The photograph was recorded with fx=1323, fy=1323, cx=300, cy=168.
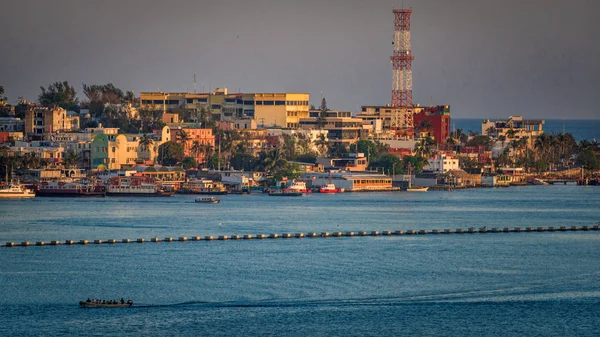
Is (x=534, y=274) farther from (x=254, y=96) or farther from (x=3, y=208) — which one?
(x=254, y=96)

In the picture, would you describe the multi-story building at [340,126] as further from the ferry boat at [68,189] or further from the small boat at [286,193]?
the ferry boat at [68,189]

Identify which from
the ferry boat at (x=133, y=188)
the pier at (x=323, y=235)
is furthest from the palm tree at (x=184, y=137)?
the pier at (x=323, y=235)

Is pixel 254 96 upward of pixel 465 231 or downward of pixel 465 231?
upward

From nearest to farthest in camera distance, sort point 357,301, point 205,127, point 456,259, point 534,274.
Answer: point 357,301, point 534,274, point 456,259, point 205,127

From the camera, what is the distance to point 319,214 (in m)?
75.2

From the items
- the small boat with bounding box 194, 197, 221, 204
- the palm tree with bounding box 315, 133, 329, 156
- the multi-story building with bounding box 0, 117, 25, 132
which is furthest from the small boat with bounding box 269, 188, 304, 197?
the multi-story building with bounding box 0, 117, 25, 132

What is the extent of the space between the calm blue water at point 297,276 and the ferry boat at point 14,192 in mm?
9611

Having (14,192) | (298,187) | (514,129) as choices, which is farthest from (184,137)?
(514,129)

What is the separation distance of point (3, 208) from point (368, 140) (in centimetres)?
4312

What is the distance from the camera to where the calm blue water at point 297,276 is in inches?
1657

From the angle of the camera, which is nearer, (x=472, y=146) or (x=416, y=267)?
(x=416, y=267)

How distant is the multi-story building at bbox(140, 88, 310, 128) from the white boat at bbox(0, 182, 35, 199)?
3238 centimetres

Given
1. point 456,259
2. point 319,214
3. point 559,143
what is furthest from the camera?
point 559,143

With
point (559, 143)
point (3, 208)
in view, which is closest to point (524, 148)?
point (559, 143)
